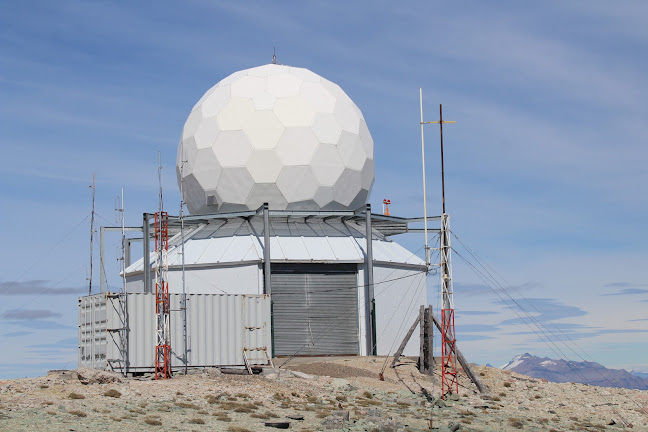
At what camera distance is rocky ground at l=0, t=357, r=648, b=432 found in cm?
1941

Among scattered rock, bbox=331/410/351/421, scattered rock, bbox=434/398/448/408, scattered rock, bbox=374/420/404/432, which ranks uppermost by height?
scattered rock, bbox=331/410/351/421

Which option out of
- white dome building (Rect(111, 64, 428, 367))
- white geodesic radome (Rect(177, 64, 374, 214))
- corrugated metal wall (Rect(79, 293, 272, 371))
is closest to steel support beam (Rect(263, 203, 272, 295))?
white dome building (Rect(111, 64, 428, 367))

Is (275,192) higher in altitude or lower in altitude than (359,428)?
higher

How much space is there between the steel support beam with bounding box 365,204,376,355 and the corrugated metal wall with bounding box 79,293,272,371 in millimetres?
5380

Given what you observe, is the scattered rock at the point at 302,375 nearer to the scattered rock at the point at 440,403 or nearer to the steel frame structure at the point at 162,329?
the steel frame structure at the point at 162,329

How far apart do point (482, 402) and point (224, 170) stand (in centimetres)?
1568

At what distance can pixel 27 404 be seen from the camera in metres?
20.0

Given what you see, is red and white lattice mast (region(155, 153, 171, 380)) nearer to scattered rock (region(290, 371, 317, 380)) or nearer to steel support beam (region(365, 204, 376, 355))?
scattered rock (region(290, 371, 317, 380))

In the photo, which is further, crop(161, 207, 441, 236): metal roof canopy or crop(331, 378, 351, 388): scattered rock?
crop(161, 207, 441, 236): metal roof canopy

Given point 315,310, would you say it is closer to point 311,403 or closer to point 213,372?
point 213,372

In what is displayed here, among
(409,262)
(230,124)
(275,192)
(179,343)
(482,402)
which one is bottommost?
(482,402)

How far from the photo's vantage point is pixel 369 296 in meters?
33.9

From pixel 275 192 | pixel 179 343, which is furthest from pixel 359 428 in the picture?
pixel 275 192

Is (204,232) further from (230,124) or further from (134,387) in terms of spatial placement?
(134,387)
